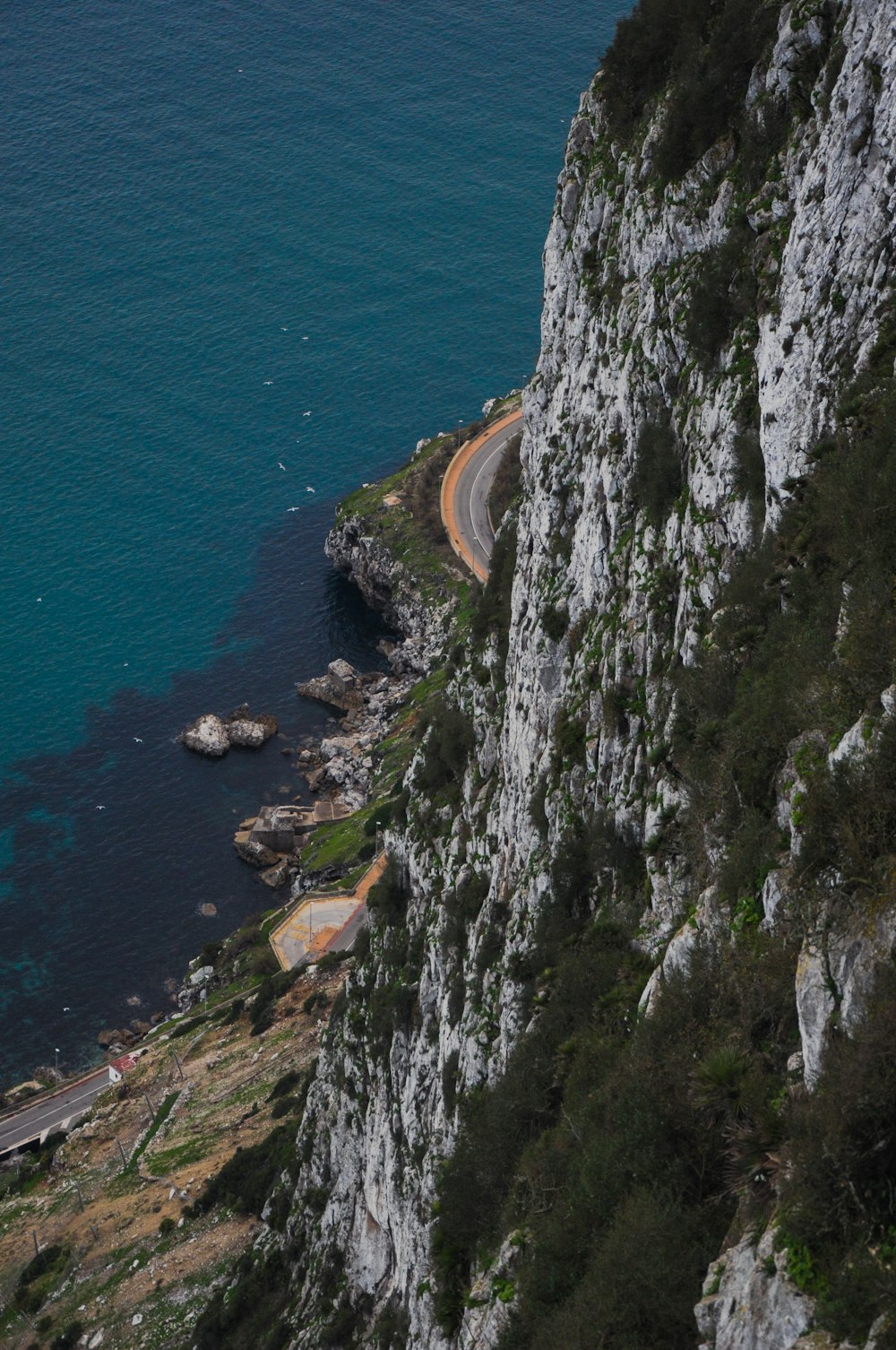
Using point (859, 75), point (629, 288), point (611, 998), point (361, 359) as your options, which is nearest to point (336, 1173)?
point (611, 998)

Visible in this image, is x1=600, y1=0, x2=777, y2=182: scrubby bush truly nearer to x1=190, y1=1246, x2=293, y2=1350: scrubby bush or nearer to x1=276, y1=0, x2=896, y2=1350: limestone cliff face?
x1=276, y1=0, x2=896, y2=1350: limestone cliff face

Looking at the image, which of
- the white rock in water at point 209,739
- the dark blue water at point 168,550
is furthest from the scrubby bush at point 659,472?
the white rock in water at point 209,739

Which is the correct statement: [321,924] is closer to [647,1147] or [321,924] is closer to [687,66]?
[687,66]

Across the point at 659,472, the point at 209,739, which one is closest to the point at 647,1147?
the point at 659,472

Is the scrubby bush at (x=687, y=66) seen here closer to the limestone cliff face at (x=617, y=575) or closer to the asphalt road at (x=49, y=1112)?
the limestone cliff face at (x=617, y=575)

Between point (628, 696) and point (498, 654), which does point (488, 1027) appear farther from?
point (498, 654)
